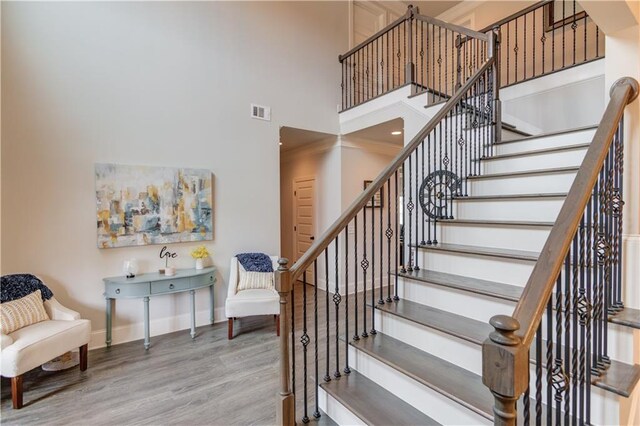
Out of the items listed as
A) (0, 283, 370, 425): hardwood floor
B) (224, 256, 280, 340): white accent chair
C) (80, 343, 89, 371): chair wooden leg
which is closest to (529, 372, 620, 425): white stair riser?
(0, 283, 370, 425): hardwood floor

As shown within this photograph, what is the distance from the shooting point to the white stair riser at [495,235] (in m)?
2.21

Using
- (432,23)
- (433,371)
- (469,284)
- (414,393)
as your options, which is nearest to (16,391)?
(414,393)

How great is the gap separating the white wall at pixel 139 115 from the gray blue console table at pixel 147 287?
146 mm

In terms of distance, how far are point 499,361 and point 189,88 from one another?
4.23 m

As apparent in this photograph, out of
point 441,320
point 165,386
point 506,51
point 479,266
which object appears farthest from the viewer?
point 506,51

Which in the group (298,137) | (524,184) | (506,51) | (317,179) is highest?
(506,51)

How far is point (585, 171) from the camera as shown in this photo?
1.33 m

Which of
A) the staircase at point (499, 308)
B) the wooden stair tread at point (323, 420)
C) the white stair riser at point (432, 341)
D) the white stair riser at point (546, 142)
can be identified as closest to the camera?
the staircase at point (499, 308)

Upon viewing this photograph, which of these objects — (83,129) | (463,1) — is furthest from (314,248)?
(463,1)

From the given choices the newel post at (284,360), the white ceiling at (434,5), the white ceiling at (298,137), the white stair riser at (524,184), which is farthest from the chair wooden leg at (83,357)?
the white ceiling at (434,5)

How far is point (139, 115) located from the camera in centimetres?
368

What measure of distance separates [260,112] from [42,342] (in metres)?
3.40

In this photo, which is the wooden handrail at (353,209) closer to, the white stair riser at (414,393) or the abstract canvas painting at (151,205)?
the white stair riser at (414,393)

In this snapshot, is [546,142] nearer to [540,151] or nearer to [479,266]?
[540,151]
